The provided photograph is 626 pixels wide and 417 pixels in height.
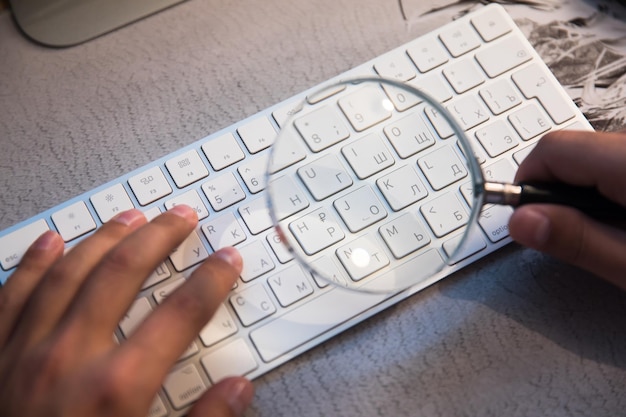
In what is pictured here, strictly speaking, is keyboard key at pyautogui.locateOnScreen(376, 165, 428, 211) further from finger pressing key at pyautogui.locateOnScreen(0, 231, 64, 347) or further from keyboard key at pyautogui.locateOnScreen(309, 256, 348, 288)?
finger pressing key at pyautogui.locateOnScreen(0, 231, 64, 347)

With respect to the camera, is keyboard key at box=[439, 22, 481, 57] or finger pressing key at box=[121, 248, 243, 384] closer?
finger pressing key at box=[121, 248, 243, 384]

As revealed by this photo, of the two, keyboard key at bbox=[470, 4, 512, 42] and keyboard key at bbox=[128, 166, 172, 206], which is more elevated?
keyboard key at bbox=[128, 166, 172, 206]

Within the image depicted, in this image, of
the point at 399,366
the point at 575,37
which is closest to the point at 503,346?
the point at 399,366

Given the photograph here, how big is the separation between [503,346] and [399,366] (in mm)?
95

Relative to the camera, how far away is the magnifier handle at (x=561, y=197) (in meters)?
0.52

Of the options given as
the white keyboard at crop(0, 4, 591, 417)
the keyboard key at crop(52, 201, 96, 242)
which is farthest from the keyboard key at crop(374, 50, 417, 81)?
the keyboard key at crop(52, 201, 96, 242)

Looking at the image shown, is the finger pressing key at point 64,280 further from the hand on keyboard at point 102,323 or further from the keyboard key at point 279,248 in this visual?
the keyboard key at point 279,248

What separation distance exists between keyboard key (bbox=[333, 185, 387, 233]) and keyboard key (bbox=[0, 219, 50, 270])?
0.89ft

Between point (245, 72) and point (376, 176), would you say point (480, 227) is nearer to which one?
point (376, 176)

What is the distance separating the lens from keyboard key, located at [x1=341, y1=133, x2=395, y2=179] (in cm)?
59

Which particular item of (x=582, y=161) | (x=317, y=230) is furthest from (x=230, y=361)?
(x=582, y=161)

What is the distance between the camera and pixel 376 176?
23.3 inches

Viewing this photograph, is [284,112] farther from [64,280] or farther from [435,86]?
[64,280]

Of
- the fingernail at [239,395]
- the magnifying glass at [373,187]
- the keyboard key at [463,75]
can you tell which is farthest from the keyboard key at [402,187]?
the fingernail at [239,395]
